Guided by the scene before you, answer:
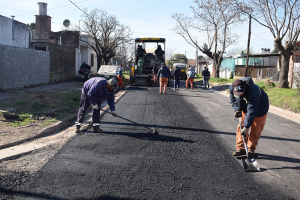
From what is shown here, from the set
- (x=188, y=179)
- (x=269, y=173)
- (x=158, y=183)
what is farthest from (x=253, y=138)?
(x=158, y=183)

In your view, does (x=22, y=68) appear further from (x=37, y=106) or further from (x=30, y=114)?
(x=30, y=114)

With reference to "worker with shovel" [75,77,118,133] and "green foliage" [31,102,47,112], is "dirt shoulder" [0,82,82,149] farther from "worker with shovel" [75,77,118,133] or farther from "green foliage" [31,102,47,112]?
"worker with shovel" [75,77,118,133]

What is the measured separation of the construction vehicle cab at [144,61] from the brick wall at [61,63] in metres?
6.01

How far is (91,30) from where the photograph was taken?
28859 mm

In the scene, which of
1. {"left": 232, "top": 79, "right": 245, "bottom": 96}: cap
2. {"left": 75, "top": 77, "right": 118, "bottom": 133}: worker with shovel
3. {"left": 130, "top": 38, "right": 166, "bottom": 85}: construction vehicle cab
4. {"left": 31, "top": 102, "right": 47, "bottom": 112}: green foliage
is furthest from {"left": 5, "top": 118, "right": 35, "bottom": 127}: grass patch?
{"left": 130, "top": 38, "right": 166, "bottom": 85}: construction vehicle cab

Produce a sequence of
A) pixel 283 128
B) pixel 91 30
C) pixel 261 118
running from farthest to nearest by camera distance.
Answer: pixel 91 30 → pixel 283 128 → pixel 261 118

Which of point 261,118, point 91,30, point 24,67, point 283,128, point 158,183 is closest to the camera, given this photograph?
point 158,183

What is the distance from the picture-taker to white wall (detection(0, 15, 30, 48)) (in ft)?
54.9

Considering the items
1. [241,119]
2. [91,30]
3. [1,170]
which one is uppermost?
[91,30]

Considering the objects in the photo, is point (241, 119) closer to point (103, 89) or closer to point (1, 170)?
point (103, 89)

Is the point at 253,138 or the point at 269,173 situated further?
the point at 253,138

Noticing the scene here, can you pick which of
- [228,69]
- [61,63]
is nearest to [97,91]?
[61,63]

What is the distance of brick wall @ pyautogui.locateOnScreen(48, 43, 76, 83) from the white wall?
179cm

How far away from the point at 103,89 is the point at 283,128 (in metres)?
5.21
